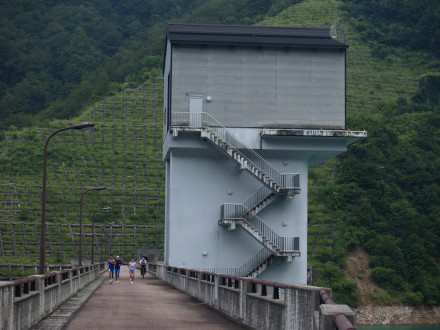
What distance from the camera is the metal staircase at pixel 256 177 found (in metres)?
43.6

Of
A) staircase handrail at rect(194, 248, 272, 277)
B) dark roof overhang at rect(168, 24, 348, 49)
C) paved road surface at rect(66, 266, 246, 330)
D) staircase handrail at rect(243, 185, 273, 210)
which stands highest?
dark roof overhang at rect(168, 24, 348, 49)

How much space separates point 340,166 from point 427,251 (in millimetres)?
17634

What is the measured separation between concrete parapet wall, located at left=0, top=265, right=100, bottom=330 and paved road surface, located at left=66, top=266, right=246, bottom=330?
2.85ft

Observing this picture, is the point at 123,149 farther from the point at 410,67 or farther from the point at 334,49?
the point at 334,49

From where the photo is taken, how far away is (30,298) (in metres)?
20.3

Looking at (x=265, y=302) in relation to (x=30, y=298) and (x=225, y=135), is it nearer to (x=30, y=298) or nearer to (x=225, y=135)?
(x=30, y=298)

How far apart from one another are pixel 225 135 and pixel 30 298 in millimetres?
25028

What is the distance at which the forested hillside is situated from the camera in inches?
3061

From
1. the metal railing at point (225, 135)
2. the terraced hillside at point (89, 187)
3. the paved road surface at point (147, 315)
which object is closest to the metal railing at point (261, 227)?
the metal railing at point (225, 135)

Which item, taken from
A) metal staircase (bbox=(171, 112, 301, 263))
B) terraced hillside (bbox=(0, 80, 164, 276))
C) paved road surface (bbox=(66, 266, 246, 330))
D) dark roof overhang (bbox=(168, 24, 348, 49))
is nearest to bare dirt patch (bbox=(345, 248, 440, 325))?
terraced hillside (bbox=(0, 80, 164, 276))

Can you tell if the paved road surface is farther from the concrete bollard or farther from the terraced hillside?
the terraced hillside

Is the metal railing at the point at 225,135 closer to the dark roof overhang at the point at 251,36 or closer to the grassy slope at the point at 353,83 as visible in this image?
the dark roof overhang at the point at 251,36

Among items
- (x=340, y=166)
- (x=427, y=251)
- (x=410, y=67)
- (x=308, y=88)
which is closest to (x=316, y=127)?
(x=308, y=88)

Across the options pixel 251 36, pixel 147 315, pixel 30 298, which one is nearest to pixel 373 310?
pixel 251 36
